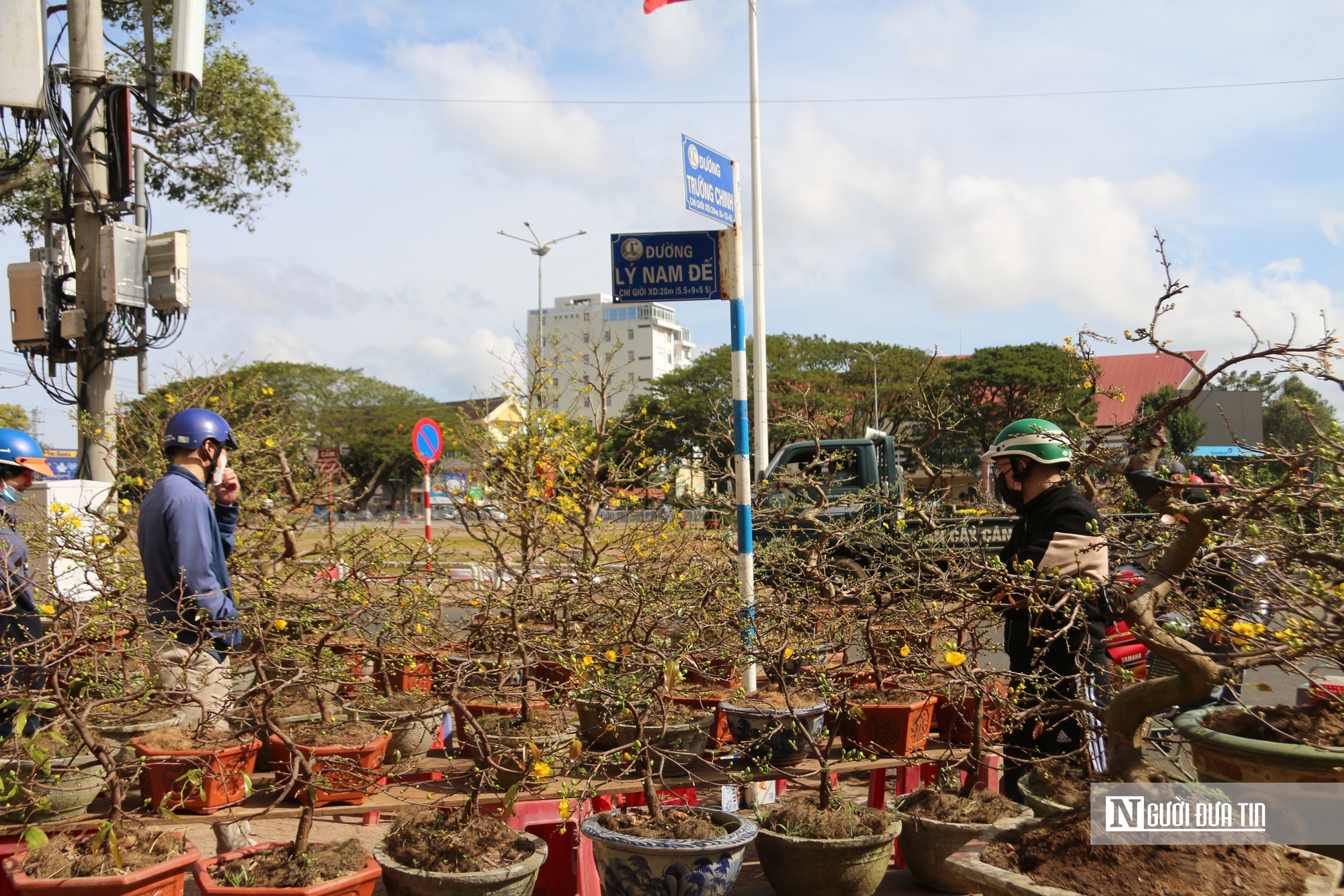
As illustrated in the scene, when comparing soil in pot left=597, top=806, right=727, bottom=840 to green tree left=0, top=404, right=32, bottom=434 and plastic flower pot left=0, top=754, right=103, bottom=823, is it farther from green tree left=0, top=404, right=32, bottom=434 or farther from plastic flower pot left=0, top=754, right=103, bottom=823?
green tree left=0, top=404, right=32, bottom=434

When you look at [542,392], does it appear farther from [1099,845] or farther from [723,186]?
[1099,845]

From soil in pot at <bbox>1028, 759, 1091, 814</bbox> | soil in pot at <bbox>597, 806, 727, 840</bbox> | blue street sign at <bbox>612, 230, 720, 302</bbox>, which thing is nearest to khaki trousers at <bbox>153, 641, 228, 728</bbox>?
soil in pot at <bbox>597, 806, 727, 840</bbox>

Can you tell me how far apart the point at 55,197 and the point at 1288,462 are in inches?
503

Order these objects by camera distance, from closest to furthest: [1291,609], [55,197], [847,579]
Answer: [1291,609] → [847,579] → [55,197]

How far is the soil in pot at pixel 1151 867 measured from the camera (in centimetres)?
198

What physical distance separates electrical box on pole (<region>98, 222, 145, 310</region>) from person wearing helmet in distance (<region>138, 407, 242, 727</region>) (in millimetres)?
3909

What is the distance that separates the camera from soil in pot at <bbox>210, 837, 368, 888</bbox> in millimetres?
2568

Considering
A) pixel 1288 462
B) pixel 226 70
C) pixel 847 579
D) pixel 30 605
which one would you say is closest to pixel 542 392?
pixel 847 579

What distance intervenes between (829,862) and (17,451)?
14.5 feet

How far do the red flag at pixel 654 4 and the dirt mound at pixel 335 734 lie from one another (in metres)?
7.20

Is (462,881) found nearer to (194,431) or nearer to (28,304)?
(194,431)

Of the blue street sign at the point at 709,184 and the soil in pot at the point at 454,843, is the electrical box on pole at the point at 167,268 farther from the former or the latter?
the soil in pot at the point at 454,843

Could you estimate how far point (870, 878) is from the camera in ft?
10.1

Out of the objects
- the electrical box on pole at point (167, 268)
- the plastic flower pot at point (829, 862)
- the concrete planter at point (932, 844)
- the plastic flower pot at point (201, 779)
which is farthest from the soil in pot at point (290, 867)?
the electrical box on pole at point (167, 268)
